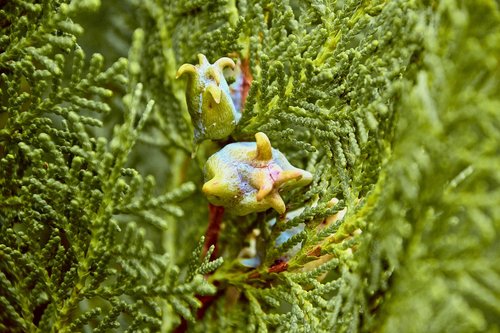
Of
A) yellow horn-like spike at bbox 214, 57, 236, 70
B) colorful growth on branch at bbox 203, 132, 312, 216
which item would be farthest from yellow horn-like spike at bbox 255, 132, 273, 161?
yellow horn-like spike at bbox 214, 57, 236, 70

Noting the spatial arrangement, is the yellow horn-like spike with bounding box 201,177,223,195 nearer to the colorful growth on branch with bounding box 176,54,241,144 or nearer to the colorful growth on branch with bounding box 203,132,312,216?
the colorful growth on branch with bounding box 203,132,312,216

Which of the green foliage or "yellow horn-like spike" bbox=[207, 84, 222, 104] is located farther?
"yellow horn-like spike" bbox=[207, 84, 222, 104]

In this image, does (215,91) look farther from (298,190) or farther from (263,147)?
(298,190)

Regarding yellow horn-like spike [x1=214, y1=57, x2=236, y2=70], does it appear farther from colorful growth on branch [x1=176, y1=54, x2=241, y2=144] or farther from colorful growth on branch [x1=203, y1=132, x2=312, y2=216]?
colorful growth on branch [x1=203, y1=132, x2=312, y2=216]

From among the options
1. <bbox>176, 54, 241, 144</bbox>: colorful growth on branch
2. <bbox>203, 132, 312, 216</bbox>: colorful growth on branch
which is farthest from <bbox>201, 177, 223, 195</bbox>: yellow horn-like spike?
<bbox>176, 54, 241, 144</bbox>: colorful growth on branch

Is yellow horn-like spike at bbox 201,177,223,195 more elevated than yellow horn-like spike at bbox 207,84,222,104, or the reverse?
yellow horn-like spike at bbox 207,84,222,104

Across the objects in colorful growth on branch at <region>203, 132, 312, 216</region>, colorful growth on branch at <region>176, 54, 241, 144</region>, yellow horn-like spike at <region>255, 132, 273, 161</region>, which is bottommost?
colorful growth on branch at <region>203, 132, 312, 216</region>

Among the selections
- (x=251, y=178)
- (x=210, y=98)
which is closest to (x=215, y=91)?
(x=210, y=98)
